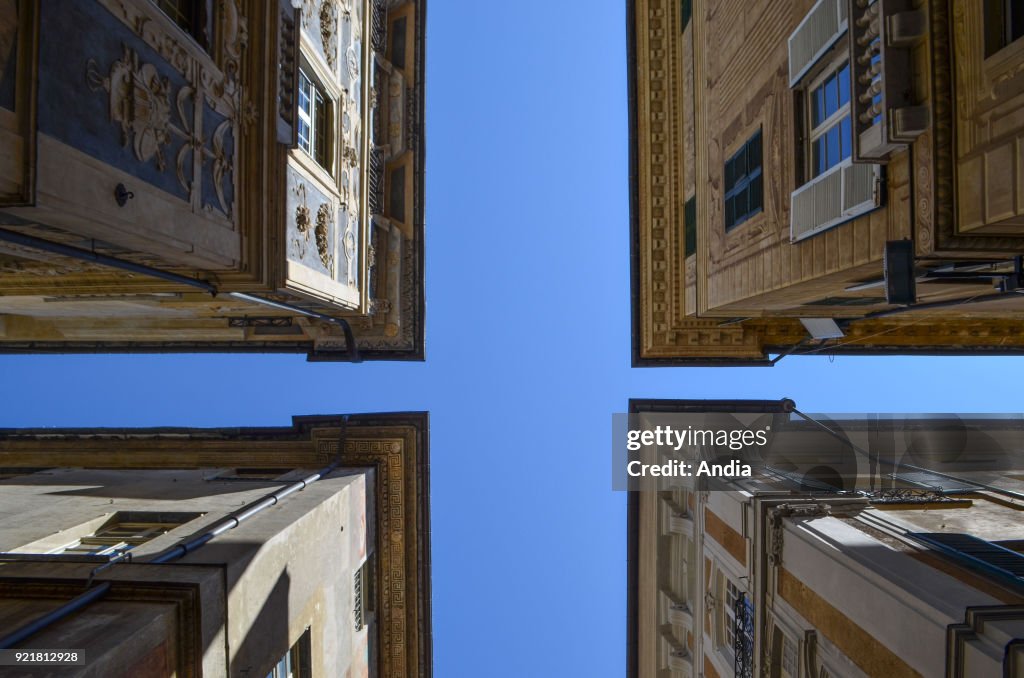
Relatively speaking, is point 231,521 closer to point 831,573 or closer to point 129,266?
point 129,266

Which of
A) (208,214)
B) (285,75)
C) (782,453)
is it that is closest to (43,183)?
(208,214)

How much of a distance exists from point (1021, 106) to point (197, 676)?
1185 cm

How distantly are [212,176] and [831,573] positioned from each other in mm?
11502

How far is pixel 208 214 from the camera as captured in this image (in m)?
9.07

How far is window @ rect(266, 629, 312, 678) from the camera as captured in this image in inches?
467

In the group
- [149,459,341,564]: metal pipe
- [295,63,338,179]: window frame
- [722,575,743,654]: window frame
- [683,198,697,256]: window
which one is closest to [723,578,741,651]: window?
[722,575,743,654]: window frame

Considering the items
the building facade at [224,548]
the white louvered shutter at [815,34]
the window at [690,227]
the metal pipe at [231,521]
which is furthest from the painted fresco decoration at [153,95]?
the window at [690,227]

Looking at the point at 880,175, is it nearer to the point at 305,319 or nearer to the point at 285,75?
the point at 285,75

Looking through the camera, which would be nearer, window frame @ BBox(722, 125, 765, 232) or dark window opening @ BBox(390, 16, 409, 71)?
A: window frame @ BBox(722, 125, 765, 232)

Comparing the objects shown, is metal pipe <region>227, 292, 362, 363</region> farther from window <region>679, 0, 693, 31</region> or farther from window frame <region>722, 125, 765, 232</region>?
window <region>679, 0, 693, 31</region>

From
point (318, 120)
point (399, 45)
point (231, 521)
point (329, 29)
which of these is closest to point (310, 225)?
point (318, 120)

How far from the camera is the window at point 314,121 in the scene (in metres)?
12.9

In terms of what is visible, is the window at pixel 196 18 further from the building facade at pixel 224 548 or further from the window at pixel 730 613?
the window at pixel 730 613

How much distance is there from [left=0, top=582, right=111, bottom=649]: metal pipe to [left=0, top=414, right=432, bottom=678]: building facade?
35 mm
